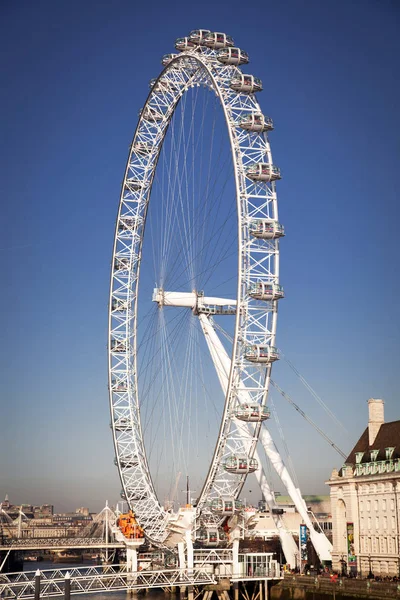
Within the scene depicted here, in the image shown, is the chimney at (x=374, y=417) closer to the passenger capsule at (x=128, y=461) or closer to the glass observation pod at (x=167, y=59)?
the passenger capsule at (x=128, y=461)

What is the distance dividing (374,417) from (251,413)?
1834 centimetres

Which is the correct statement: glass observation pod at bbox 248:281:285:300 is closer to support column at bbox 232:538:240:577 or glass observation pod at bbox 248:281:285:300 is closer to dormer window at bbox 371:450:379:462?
support column at bbox 232:538:240:577

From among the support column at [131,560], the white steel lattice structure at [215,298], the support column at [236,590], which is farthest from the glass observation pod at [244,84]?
the support column at [131,560]

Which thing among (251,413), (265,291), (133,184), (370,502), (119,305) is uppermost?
(133,184)

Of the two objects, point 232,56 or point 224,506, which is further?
point 232,56

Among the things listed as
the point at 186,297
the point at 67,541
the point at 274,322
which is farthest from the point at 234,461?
the point at 67,541

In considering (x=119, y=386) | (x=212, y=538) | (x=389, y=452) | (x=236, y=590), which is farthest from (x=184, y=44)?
(x=236, y=590)

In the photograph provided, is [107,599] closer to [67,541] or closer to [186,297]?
[186,297]

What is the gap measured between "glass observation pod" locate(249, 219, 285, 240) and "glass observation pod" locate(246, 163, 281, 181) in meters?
2.43

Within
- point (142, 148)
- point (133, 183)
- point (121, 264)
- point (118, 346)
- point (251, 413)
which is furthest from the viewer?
point (118, 346)

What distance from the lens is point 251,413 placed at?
48969mm

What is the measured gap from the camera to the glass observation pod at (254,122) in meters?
51.1

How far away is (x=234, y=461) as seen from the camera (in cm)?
4897

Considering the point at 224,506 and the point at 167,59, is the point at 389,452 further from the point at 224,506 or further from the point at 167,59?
the point at 167,59
